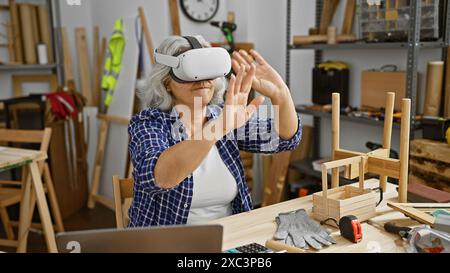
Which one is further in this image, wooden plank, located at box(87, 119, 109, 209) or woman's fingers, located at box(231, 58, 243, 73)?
wooden plank, located at box(87, 119, 109, 209)

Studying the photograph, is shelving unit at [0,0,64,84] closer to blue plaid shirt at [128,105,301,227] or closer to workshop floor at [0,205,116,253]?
workshop floor at [0,205,116,253]

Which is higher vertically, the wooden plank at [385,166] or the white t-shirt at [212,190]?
the wooden plank at [385,166]

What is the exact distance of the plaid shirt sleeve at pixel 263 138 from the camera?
64.4 inches

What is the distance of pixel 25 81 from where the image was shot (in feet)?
13.0

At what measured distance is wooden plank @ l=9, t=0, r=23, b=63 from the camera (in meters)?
3.68

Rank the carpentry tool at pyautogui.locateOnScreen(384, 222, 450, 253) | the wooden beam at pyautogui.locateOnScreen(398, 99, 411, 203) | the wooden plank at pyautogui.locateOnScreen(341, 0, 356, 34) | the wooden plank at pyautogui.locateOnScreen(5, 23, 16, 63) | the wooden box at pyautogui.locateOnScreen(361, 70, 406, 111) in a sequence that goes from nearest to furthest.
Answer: the carpentry tool at pyautogui.locateOnScreen(384, 222, 450, 253) → the wooden beam at pyautogui.locateOnScreen(398, 99, 411, 203) → the wooden box at pyautogui.locateOnScreen(361, 70, 406, 111) → the wooden plank at pyautogui.locateOnScreen(341, 0, 356, 34) → the wooden plank at pyautogui.locateOnScreen(5, 23, 16, 63)

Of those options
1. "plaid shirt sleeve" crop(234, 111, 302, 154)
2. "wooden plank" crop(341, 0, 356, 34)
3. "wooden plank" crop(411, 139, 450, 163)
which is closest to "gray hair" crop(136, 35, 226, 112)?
"plaid shirt sleeve" crop(234, 111, 302, 154)

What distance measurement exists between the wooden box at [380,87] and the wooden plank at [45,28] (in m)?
2.60

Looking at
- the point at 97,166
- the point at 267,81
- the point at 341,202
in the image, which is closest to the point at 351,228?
the point at 341,202

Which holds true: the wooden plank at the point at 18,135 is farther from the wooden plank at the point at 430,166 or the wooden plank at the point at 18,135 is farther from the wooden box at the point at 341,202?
the wooden plank at the point at 430,166

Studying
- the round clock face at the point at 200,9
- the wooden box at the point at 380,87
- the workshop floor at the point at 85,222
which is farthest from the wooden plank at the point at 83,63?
the wooden box at the point at 380,87

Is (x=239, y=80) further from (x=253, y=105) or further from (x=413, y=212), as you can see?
(x=413, y=212)

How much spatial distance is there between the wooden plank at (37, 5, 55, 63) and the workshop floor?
1.33m
